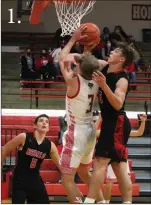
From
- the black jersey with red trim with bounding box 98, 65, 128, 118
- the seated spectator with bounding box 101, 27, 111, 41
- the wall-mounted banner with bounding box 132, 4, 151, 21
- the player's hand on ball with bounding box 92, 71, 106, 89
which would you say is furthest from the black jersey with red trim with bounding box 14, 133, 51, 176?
the wall-mounted banner with bounding box 132, 4, 151, 21

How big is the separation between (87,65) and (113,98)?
1.03ft

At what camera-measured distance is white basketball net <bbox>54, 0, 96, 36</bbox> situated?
482cm

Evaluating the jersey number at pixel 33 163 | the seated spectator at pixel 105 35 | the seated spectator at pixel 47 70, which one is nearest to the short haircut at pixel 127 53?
the jersey number at pixel 33 163

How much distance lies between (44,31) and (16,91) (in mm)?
3832

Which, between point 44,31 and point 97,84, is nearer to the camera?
point 97,84

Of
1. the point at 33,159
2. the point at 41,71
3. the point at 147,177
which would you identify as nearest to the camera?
the point at 33,159

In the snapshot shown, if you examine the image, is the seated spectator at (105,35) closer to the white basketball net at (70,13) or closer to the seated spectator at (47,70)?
the seated spectator at (47,70)

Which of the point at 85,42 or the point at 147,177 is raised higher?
the point at 85,42

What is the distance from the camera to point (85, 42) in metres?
3.93

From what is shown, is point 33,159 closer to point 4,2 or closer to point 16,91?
point 16,91

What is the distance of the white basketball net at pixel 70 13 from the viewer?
4.82 m

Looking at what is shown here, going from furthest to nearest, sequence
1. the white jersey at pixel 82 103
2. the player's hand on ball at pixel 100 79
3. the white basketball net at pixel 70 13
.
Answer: the white basketball net at pixel 70 13 → the white jersey at pixel 82 103 → the player's hand on ball at pixel 100 79

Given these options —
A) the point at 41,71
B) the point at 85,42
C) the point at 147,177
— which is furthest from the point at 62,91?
the point at 85,42

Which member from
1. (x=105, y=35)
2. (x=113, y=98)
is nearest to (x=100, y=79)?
(x=113, y=98)
